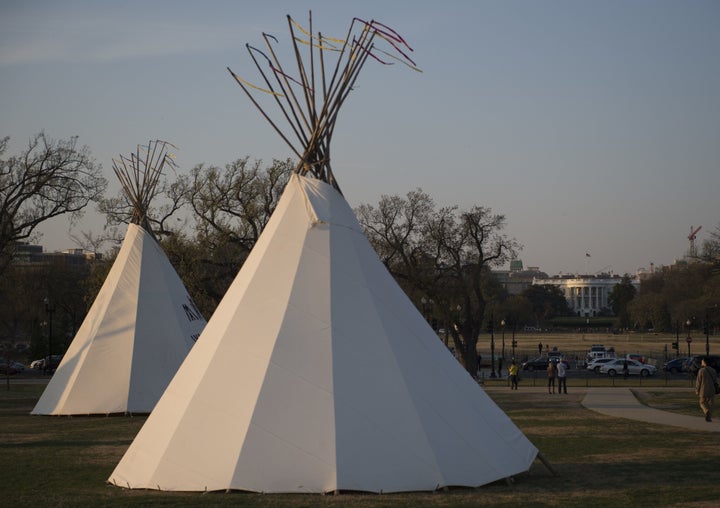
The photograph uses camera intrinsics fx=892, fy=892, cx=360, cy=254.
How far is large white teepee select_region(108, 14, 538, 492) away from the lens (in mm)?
11422

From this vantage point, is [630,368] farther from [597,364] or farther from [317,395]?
[317,395]

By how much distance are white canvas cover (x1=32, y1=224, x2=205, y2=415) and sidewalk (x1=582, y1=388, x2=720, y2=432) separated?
41.0ft

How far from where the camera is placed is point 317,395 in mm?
11820

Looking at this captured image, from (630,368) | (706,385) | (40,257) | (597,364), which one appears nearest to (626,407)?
(706,385)

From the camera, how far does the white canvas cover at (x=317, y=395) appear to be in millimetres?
11414

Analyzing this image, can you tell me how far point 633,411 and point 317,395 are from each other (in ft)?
53.4

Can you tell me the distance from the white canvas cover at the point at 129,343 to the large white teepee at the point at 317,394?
41.1 feet

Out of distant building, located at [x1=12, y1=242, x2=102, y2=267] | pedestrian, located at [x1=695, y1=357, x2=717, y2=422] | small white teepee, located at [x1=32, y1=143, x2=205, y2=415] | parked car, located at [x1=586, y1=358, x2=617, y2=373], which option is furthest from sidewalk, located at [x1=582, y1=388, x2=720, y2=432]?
distant building, located at [x1=12, y1=242, x2=102, y2=267]

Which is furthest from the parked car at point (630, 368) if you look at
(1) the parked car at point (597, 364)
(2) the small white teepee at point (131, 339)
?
(2) the small white teepee at point (131, 339)

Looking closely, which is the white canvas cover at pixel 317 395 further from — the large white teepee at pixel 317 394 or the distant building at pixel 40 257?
the distant building at pixel 40 257

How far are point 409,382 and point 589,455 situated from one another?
208 inches

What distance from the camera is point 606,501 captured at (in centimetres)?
1116

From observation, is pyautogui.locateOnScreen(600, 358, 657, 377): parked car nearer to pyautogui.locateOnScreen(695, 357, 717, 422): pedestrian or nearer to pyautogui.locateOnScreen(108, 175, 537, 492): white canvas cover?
pyautogui.locateOnScreen(695, 357, 717, 422): pedestrian

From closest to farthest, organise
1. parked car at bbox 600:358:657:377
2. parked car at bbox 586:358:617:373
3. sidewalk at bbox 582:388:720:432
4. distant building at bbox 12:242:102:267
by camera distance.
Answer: sidewalk at bbox 582:388:720:432
distant building at bbox 12:242:102:267
parked car at bbox 600:358:657:377
parked car at bbox 586:358:617:373
